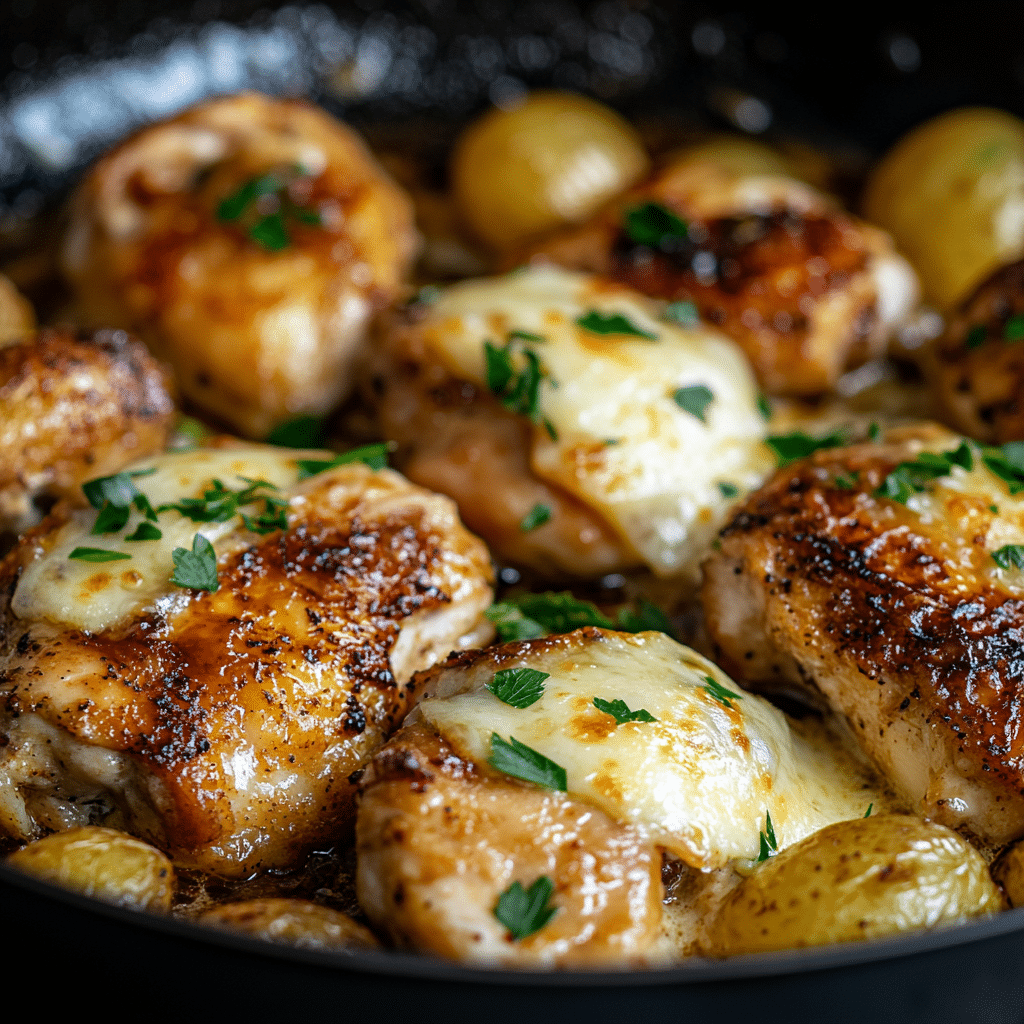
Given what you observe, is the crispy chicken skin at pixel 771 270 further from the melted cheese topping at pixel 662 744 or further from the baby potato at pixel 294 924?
the baby potato at pixel 294 924

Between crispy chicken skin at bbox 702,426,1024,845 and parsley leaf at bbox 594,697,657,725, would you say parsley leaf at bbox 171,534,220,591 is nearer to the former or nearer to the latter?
parsley leaf at bbox 594,697,657,725

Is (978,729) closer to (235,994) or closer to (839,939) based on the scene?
(839,939)

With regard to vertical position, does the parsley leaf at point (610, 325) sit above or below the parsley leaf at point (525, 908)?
above

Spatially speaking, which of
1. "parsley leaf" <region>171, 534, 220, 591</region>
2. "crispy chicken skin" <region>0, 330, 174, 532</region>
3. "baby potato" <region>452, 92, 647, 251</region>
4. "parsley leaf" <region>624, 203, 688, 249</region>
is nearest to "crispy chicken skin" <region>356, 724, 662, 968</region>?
"parsley leaf" <region>171, 534, 220, 591</region>

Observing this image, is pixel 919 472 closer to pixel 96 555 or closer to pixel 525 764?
pixel 525 764

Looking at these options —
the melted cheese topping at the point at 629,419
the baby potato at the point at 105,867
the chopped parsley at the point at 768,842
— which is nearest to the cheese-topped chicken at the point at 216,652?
the baby potato at the point at 105,867

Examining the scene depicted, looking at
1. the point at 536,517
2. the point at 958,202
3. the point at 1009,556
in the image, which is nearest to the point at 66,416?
the point at 536,517

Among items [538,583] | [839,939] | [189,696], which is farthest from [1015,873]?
[189,696]

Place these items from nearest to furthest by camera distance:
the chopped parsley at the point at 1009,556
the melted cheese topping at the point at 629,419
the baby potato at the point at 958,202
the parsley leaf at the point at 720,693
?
the parsley leaf at the point at 720,693, the chopped parsley at the point at 1009,556, the melted cheese topping at the point at 629,419, the baby potato at the point at 958,202
